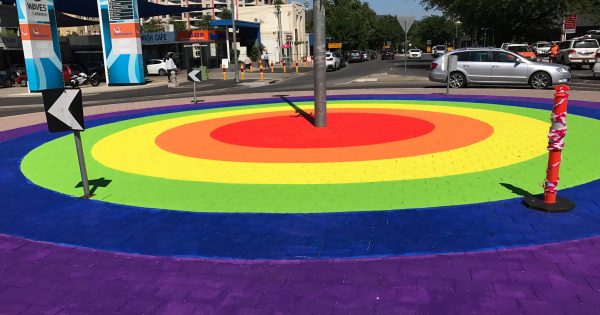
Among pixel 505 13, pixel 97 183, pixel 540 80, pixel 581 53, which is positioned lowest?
pixel 97 183

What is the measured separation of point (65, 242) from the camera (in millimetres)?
5008

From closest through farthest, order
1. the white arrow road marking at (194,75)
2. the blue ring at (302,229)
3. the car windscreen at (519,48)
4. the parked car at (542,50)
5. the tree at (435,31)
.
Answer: the blue ring at (302,229), the white arrow road marking at (194,75), the car windscreen at (519,48), the parked car at (542,50), the tree at (435,31)

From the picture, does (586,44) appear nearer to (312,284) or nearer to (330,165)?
(330,165)

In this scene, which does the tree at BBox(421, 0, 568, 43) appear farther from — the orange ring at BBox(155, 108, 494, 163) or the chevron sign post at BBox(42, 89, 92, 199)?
the chevron sign post at BBox(42, 89, 92, 199)

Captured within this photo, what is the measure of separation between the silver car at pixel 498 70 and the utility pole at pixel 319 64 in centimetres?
1160

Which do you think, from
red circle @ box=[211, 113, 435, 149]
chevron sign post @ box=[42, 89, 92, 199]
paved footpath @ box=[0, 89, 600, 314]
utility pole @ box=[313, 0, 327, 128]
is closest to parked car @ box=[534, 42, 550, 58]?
red circle @ box=[211, 113, 435, 149]

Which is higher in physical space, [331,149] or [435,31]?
[435,31]

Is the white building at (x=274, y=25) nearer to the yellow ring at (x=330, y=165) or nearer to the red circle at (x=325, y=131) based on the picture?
the red circle at (x=325, y=131)

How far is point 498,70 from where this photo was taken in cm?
1981

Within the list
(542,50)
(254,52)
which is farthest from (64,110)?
(254,52)

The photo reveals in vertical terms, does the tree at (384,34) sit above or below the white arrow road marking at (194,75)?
above

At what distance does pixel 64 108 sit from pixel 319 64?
20.0 feet

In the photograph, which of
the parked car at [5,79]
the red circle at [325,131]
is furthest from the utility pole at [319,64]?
the parked car at [5,79]

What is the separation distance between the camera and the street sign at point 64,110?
5832mm
